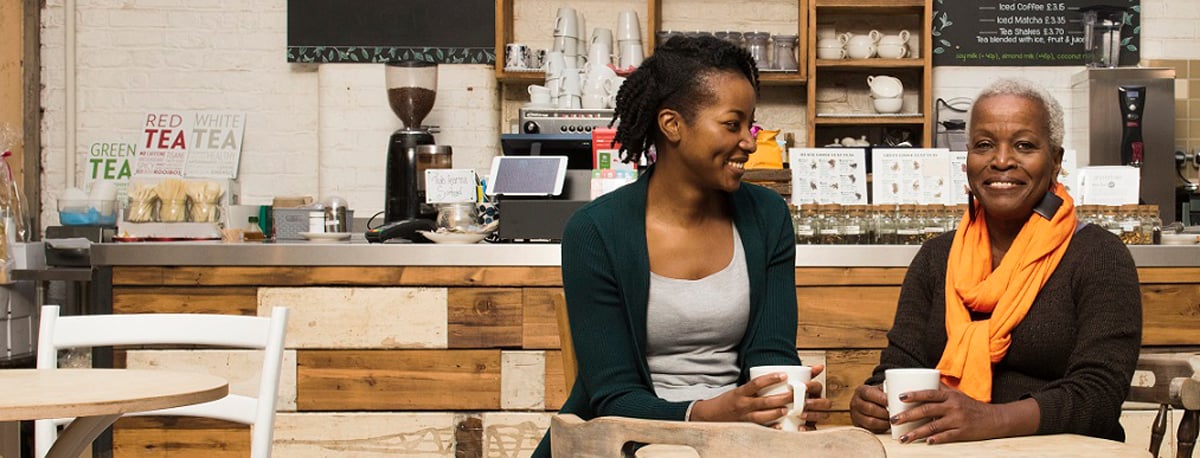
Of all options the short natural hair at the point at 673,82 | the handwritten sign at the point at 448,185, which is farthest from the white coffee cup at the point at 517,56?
the short natural hair at the point at 673,82

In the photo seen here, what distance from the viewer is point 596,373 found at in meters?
1.77

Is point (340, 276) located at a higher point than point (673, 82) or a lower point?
lower

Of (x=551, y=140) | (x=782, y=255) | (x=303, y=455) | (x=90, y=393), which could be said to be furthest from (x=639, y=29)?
(x=90, y=393)

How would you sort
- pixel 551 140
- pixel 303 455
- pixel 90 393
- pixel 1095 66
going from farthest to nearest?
1. pixel 1095 66
2. pixel 551 140
3. pixel 303 455
4. pixel 90 393

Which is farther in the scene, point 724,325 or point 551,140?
point 551,140

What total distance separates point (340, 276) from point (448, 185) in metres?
0.47

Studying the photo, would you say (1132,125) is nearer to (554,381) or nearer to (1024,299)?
(554,381)

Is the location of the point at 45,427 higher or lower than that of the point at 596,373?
lower

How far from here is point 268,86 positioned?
19.6 ft

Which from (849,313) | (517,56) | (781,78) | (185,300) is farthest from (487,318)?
(781,78)

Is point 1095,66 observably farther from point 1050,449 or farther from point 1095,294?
point 1050,449

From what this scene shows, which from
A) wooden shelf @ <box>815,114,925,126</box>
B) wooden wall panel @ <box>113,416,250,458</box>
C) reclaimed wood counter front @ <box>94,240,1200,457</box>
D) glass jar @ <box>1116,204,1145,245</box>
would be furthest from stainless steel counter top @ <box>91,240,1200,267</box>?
wooden shelf @ <box>815,114,925,126</box>

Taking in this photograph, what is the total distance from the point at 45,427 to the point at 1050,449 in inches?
70.1

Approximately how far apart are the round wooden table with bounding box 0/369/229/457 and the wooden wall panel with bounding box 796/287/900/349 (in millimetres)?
1778
